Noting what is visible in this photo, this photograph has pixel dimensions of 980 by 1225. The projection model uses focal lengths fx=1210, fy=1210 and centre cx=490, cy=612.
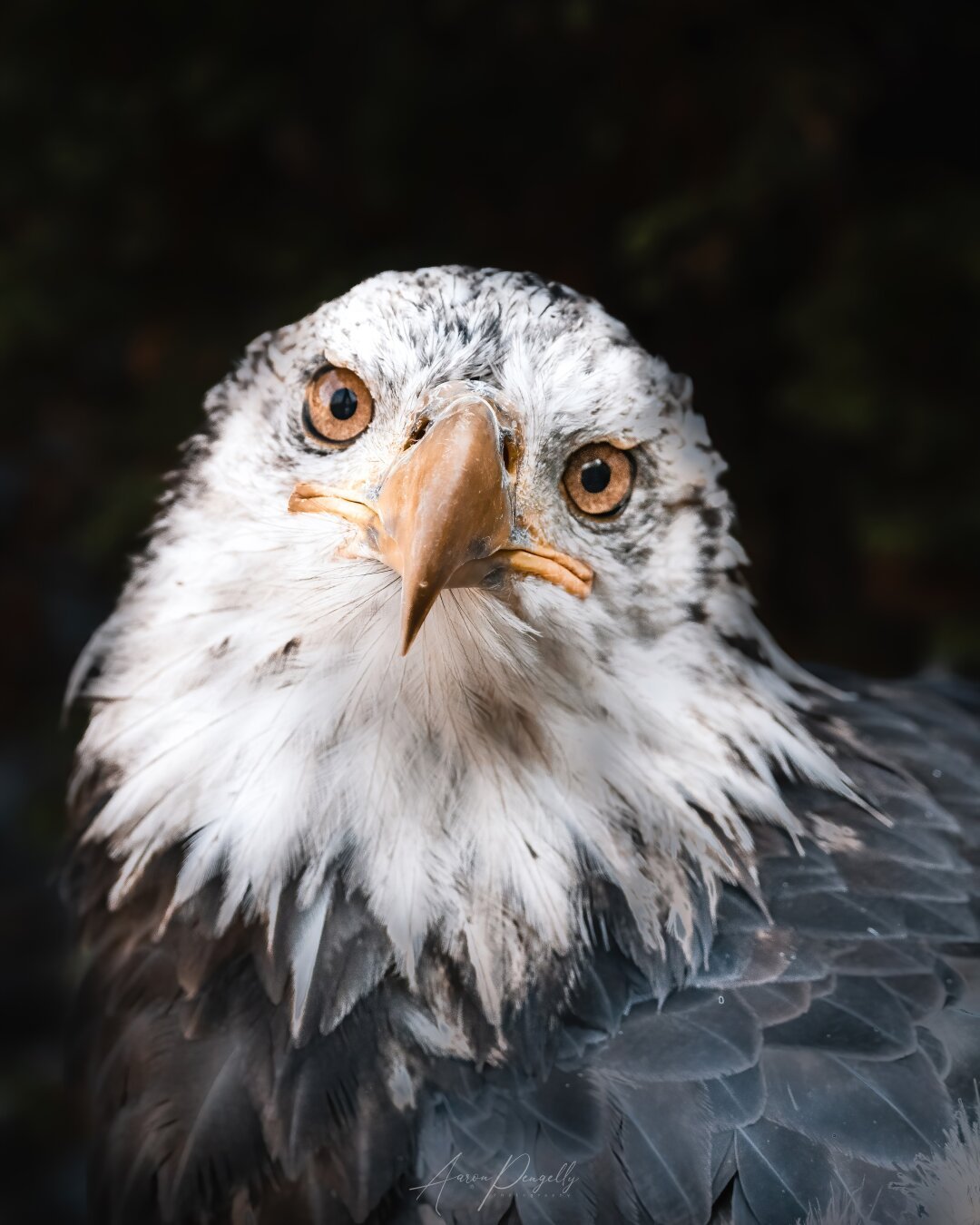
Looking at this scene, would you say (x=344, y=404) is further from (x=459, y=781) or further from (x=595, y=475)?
(x=459, y=781)

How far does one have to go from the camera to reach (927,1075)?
1385mm

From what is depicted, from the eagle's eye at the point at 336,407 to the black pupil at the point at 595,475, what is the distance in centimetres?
27

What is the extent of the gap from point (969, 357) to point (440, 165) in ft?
4.38

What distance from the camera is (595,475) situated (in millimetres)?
1495

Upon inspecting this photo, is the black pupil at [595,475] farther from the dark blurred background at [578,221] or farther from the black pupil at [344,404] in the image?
the dark blurred background at [578,221]

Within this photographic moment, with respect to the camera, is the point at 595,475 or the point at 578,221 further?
the point at 578,221

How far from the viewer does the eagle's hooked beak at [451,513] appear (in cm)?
123

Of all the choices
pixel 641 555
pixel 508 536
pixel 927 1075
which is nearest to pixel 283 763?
pixel 508 536

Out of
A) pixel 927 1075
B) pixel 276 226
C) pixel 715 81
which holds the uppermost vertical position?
pixel 715 81

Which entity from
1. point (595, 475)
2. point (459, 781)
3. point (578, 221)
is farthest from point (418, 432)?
point (578, 221)

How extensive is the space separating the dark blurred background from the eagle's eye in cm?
121

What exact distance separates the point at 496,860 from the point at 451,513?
444mm

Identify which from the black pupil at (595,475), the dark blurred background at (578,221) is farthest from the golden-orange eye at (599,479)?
the dark blurred background at (578,221)

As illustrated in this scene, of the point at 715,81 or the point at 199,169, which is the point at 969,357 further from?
the point at 199,169
